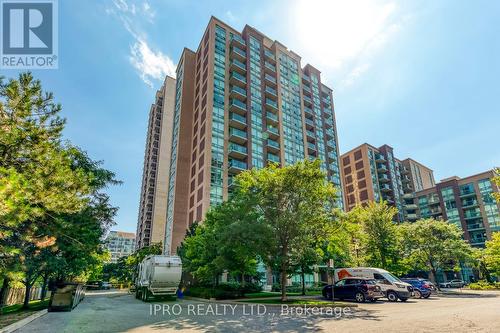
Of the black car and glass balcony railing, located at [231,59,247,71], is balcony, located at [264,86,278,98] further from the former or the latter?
the black car

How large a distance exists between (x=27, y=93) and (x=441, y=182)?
91.9m

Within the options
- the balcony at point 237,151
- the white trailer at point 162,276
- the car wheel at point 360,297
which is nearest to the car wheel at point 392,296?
the car wheel at point 360,297

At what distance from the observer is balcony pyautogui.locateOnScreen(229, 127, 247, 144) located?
5038 cm

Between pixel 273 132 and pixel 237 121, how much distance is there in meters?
8.25

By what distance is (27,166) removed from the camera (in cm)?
1037

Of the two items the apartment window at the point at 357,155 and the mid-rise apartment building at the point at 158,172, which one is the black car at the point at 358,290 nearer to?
the mid-rise apartment building at the point at 158,172

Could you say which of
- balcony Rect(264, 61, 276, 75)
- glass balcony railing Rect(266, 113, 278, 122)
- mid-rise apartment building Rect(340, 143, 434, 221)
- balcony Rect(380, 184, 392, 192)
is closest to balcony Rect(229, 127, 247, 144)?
glass balcony railing Rect(266, 113, 278, 122)

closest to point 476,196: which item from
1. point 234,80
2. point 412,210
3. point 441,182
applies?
point 441,182

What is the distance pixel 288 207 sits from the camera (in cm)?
2047

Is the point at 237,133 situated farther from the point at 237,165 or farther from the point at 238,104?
the point at 238,104

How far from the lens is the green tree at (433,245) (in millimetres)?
34125

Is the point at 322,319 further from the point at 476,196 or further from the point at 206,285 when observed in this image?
the point at 476,196

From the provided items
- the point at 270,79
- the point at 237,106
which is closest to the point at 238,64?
the point at 270,79

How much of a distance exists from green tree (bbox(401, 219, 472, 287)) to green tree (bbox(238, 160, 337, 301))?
21.0m
